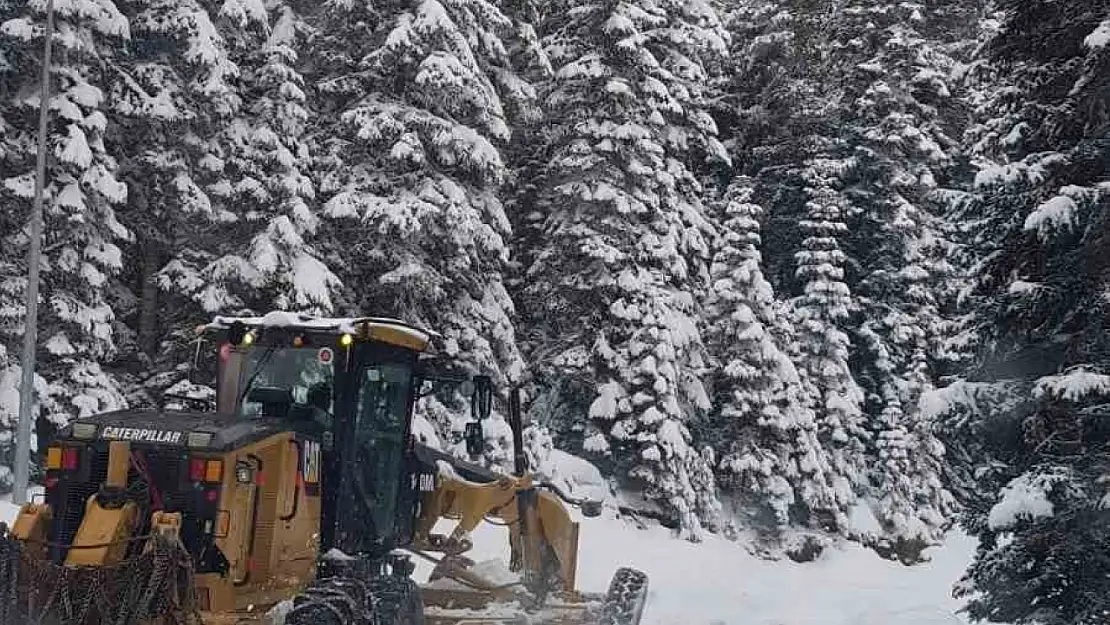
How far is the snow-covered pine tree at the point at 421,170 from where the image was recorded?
1900 centimetres

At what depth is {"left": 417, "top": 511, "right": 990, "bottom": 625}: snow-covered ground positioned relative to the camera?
15477 mm

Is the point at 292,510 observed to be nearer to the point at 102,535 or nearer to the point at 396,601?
the point at 396,601

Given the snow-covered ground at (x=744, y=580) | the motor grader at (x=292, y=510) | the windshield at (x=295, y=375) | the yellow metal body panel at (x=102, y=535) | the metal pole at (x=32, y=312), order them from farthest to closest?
the metal pole at (x=32, y=312), the snow-covered ground at (x=744, y=580), the windshield at (x=295, y=375), the yellow metal body panel at (x=102, y=535), the motor grader at (x=292, y=510)

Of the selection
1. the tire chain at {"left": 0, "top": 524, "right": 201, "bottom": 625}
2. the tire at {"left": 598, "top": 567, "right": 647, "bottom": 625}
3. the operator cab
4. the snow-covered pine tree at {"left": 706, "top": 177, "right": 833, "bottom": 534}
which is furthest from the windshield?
the snow-covered pine tree at {"left": 706, "top": 177, "right": 833, "bottom": 534}

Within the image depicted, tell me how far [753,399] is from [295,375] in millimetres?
17290

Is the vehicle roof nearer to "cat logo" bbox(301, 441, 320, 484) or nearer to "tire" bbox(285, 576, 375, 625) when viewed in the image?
"cat logo" bbox(301, 441, 320, 484)

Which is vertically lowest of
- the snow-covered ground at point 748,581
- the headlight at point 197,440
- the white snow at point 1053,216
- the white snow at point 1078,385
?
the snow-covered ground at point 748,581

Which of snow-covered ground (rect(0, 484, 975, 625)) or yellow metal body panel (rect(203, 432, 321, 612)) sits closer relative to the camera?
yellow metal body panel (rect(203, 432, 321, 612))

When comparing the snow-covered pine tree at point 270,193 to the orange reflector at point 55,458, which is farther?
the snow-covered pine tree at point 270,193

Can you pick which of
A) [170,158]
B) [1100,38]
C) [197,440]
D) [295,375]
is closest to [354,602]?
[197,440]

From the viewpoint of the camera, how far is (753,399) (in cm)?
2473

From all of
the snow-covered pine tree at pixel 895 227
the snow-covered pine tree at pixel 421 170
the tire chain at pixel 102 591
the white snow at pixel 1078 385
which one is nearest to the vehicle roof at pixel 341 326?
the tire chain at pixel 102 591

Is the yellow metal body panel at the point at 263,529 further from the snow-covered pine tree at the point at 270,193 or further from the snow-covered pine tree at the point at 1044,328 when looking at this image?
the snow-covered pine tree at the point at 270,193

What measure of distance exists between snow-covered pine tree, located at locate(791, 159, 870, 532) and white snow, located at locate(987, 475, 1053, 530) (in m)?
15.3
